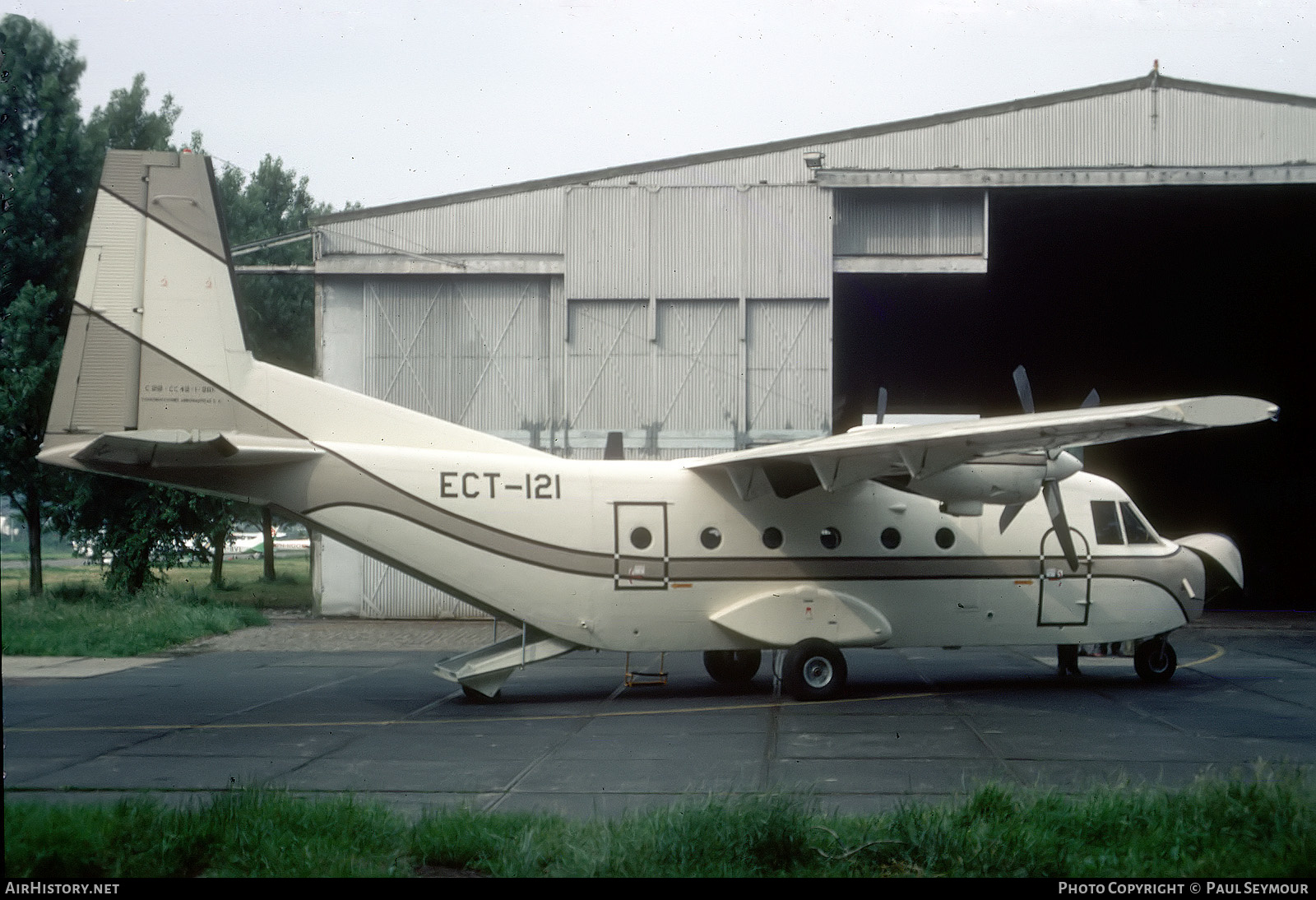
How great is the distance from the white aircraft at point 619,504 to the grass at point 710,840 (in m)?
5.68

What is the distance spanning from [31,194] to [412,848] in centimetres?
945

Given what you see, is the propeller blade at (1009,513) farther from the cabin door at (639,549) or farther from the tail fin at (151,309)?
the tail fin at (151,309)

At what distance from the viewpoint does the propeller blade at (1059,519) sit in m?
15.4

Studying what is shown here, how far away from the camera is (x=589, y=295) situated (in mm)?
26172

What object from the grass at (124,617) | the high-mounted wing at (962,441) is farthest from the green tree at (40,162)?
the high-mounted wing at (962,441)

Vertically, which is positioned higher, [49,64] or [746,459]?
[49,64]

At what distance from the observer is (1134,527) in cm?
1703

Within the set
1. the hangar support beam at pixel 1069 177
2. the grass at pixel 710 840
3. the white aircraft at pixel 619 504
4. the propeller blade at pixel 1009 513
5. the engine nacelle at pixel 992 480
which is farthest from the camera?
the hangar support beam at pixel 1069 177

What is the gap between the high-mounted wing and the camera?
10695 mm

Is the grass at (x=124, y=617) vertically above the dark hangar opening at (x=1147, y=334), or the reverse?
the dark hangar opening at (x=1147, y=334)

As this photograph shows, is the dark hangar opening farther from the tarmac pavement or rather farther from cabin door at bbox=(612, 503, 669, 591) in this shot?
cabin door at bbox=(612, 503, 669, 591)

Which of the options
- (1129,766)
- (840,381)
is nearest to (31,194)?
(1129,766)

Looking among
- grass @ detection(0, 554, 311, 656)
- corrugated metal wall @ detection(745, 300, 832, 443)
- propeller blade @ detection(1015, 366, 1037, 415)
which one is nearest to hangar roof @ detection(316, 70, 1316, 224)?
corrugated metal wall @ detection(745, 300, 832, 443)
